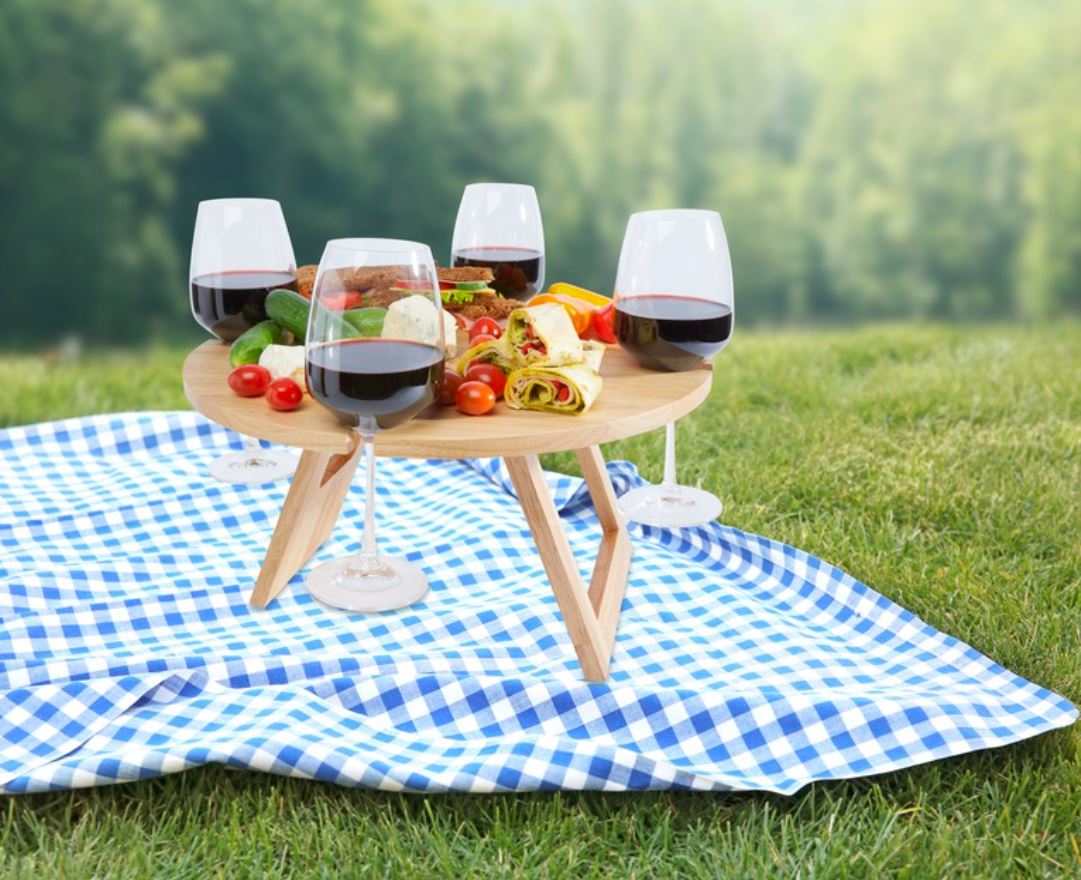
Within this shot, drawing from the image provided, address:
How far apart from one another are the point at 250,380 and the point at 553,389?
451 mm

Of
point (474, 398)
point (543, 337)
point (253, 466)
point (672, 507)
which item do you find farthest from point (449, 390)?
point (253, 466)

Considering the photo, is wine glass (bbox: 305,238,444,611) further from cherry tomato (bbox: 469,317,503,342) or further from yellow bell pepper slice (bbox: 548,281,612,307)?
yellow bell pepper slice (bbox: 548,281,612,307)

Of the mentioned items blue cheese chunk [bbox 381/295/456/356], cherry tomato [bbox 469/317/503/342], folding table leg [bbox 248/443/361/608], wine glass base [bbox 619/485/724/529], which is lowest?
wine glass base [bbox 619/485/724/529]

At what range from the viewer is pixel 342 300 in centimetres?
174

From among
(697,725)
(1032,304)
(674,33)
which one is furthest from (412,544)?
(1032,304)

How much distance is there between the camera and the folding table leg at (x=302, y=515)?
2270 millimetres

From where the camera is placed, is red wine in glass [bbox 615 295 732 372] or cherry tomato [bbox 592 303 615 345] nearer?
red wine in glass [bbox 615 295 732 372]

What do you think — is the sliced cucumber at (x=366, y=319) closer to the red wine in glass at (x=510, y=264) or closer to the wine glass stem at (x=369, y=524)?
the wine glass stem at (x=369, y=524)

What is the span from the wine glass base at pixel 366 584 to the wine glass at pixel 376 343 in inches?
23.1

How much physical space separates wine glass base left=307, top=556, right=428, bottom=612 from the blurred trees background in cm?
467

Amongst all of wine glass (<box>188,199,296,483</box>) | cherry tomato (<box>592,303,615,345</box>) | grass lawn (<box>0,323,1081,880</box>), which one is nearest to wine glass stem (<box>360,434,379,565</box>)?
wine glass (<box>188,199,296,483</box>)

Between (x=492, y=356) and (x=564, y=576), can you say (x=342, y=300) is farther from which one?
(x=564, y=576)

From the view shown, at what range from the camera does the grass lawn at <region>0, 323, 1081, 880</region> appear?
1.71 meters

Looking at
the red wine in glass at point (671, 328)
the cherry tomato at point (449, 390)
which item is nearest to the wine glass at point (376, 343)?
the cherry tomato at point (449, 390)
